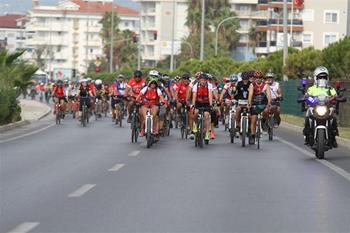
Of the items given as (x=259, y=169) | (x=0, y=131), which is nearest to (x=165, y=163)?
(x=259, y=169)

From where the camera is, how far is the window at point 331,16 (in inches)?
4705

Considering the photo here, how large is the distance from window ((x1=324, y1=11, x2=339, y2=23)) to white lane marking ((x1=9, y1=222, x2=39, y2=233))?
110 meters

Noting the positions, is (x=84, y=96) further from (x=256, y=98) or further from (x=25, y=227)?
(x=25, y=227)

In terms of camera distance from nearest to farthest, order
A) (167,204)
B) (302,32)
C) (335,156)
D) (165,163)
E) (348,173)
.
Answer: (167,204), (348,173), (165,163), (335,156), (302,32)

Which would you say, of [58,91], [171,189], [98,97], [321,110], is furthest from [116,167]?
[98,97]

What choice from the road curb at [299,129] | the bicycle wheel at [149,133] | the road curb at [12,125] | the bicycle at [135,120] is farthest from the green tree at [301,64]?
the bicycle wheel at [149,133]

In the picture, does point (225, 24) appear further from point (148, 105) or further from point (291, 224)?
point (291, 224)

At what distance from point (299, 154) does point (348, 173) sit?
5740 millimetres

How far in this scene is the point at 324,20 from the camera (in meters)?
121

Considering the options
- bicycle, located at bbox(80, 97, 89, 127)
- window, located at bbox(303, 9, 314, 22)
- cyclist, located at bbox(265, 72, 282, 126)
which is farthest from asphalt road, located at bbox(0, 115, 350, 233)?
window, located at bbox(303, 9, 314, 22)

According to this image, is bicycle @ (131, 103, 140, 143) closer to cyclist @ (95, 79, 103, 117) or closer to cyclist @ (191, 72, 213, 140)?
cyclist @ (191, 72, 213, 140)

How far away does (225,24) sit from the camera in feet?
423

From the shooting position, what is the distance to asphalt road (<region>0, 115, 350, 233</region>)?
39.8 feet

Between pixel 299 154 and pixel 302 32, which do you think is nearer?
pixel 299 154
